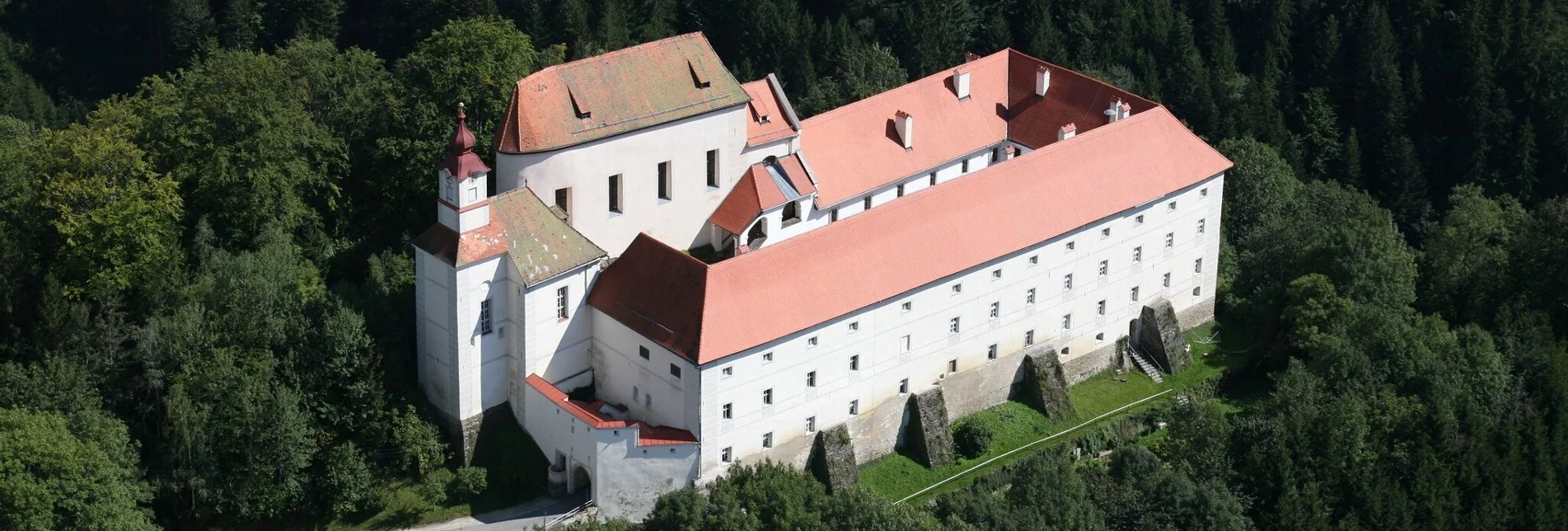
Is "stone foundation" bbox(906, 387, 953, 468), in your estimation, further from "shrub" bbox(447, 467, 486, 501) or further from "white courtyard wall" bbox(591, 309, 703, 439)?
"shrub" bbox(447, 467, 486, 501)

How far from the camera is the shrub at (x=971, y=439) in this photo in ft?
254

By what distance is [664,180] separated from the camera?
255 feet

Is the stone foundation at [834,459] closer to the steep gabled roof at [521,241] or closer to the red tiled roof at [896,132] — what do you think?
the steep gabled roof at [521,241]

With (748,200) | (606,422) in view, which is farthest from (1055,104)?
(606,422)

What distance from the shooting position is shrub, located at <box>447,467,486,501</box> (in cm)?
7175

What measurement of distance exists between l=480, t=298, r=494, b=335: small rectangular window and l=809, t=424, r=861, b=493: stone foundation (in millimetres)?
11896

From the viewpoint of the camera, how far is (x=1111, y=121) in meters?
87.8

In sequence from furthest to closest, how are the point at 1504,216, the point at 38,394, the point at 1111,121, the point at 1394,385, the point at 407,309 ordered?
the point at 1504,216, the point at 1111,121, the point at 1394,385, the point at 407,309, the point at 38,394

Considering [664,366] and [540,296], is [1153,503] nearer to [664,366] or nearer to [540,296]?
[664,366]

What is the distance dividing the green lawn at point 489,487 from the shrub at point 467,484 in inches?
9.5

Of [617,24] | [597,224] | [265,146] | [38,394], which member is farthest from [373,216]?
[617,24]

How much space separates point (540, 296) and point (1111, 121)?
1096 inches

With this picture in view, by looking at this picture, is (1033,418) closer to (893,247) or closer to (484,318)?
(893,247)

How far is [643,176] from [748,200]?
4628mm
